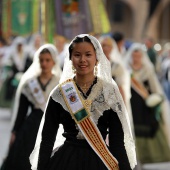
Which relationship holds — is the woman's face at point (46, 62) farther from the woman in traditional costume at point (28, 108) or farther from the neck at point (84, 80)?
the neck at point (84, 80)

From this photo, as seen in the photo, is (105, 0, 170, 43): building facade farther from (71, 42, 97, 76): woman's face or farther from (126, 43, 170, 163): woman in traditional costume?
(71, 42, 97, 76): woman's face

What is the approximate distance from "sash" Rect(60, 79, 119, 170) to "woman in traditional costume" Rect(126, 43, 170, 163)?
446 centimetres

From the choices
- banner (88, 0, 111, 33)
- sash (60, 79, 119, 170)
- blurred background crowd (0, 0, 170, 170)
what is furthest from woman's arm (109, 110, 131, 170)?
banner (88, 0, 111, 33)

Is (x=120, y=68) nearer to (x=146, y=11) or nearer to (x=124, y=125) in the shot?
(x=124, y=125)

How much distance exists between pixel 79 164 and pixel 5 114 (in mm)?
11894

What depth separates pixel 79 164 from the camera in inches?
163

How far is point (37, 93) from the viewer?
21.5 ft

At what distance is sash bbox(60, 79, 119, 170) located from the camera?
413 centimetres

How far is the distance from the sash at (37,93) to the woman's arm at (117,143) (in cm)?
239

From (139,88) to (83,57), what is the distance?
183 inches

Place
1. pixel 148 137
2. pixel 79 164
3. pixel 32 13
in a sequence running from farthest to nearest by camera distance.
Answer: pixel 32 13
pixel 148 137
pixel 79 164

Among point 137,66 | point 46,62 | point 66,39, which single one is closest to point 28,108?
point 46,62

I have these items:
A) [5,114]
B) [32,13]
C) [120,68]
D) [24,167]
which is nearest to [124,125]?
[24,167]

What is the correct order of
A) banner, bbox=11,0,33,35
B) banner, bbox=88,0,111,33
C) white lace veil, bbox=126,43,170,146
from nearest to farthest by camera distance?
1. white lace veil, bbox=126,43,170,146
2. banner, bbox=88,0,111,33
3. banner, bbox=11,0,33,35
